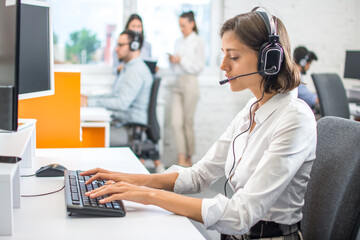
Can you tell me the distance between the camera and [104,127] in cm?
276

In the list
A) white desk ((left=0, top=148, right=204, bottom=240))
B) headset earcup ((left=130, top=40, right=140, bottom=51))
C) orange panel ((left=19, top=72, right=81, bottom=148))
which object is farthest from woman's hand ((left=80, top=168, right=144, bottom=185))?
headset earcup ((left=130, top=40, right=140, bottom=51))

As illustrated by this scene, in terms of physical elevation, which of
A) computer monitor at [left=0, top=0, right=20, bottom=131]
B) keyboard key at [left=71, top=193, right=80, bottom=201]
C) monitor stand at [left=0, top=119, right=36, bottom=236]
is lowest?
keyboard key at [left=71, top=193, right=80, bottom=201]

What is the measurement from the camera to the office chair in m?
3.44

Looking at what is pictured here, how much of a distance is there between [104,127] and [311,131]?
1.77 m

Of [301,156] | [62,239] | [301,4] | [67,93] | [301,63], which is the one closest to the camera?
[62,239]

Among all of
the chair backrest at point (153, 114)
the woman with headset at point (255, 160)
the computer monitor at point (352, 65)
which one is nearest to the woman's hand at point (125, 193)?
the woman with headset at point (255, 160)

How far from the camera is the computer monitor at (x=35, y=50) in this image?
1.60 m

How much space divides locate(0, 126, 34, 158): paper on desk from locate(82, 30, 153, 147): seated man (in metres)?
2.12

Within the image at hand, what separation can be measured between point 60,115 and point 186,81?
250cm

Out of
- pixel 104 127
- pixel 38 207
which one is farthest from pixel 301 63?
pixel 38 207

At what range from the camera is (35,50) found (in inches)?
66.4

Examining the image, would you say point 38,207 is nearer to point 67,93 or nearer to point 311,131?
point 311,131

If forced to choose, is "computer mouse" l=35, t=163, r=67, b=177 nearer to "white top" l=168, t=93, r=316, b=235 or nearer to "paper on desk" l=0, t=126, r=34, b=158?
"paper on desk" l=0, t=126, r=34, b=158

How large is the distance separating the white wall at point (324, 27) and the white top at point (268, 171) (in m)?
3.78
